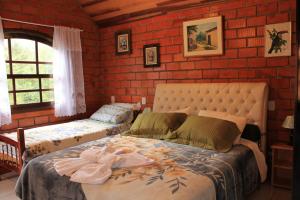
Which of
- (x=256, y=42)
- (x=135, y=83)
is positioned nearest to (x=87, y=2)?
(x=135, y=83)

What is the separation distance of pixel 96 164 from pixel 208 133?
1230 mm

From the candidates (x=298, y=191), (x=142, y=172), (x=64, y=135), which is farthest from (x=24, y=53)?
Result: (x=298, y=191)

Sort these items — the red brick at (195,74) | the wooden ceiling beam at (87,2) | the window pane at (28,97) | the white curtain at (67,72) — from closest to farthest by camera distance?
1. the red brick at (195,74)
2. the window pane at (28,97)
3. the white curtain at (67,72)
4. the wooden ceiling beam at (87,2)

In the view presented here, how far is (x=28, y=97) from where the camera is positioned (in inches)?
163

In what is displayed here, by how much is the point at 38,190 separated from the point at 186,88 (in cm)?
233

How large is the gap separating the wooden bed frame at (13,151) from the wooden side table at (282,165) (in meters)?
2.82

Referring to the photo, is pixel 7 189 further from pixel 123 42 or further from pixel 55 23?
pixel 123 42

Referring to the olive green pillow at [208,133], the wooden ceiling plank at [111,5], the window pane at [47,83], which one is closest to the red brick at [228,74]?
the olive green pillow at [208,133]

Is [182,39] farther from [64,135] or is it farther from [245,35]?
[64,135]

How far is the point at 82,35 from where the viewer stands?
4.74 meters

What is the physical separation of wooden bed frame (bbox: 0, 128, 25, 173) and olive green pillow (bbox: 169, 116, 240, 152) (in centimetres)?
169

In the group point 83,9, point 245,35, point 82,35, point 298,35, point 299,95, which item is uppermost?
point 83,9

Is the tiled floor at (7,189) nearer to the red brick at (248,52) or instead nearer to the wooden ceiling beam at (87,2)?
the wooden ceiling beam at (87,2)

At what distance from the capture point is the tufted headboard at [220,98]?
3.11 meters
